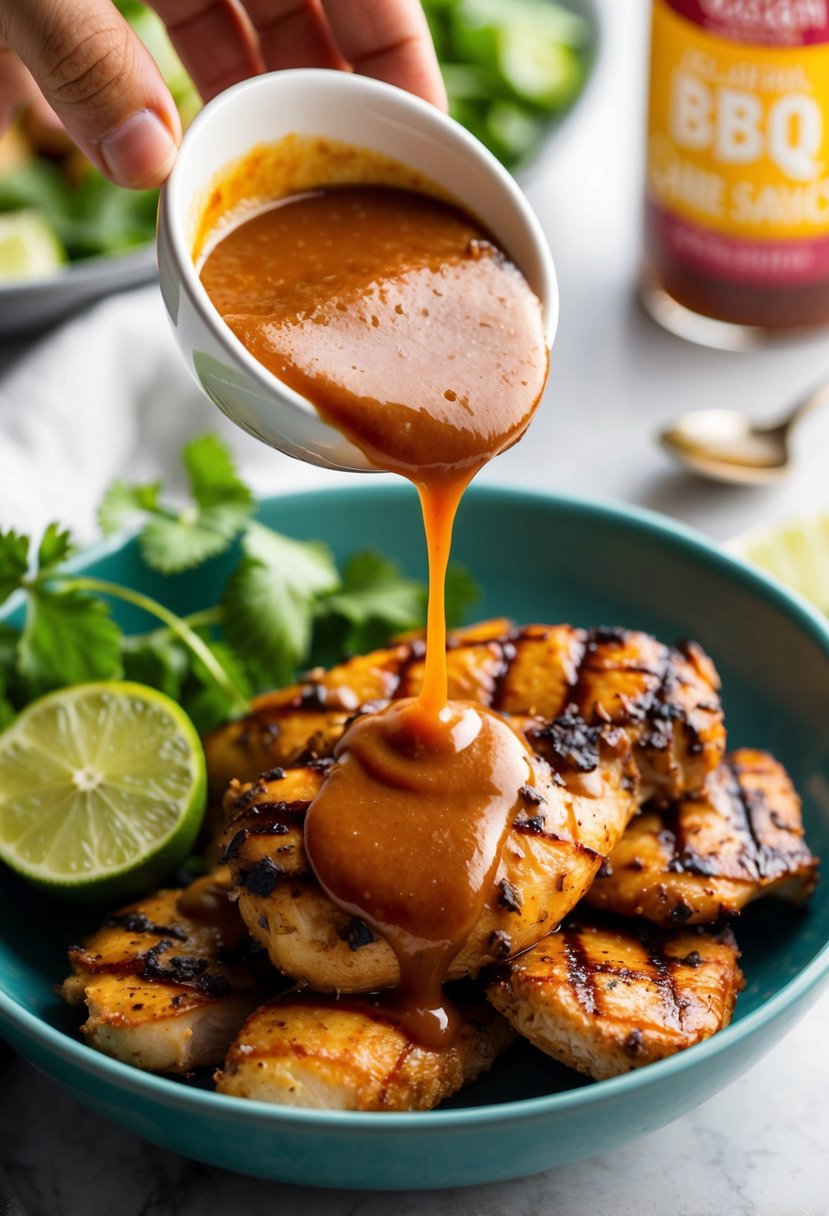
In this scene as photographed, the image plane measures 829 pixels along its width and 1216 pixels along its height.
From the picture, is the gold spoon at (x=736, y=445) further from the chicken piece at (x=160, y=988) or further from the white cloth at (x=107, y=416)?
the chicken piece at (x=160, y=988)

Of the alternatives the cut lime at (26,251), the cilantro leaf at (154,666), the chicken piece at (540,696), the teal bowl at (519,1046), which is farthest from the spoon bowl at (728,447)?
the cut lime at (26,251)

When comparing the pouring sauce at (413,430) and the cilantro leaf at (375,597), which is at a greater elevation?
the pouring sauce at (413,430)

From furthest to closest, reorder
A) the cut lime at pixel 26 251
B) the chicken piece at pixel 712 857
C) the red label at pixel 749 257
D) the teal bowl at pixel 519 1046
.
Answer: the cut lime at pixel 26 251 < the red label at pixel 749 257 < the chicken piece at pixel 712 857 < the teal bowl at pixel 519 1046

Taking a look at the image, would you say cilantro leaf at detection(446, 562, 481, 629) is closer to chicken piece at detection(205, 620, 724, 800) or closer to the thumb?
chicken piece at detection(205, 620, 724, 800)

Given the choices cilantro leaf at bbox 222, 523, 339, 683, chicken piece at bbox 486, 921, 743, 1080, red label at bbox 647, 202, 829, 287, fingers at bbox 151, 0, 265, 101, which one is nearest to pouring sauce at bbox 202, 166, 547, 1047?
chicken piece at bbox 486, 921, 743, 1080

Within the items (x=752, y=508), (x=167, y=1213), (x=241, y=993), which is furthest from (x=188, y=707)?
(x=752, y=508)

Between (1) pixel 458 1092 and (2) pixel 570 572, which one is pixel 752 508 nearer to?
(2) pixel 570 572
